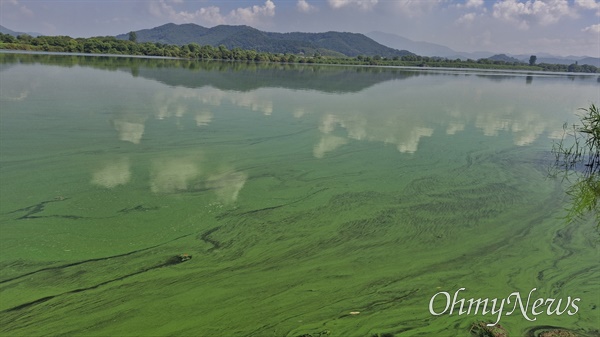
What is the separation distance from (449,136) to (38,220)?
391 inches

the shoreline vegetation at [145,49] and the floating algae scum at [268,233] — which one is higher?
the shoreline vegetation at [145,49]

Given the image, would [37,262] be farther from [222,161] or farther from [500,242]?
[500,242]

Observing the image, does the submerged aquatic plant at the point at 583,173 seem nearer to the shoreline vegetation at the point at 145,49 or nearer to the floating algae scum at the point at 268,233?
the floating algae scum at the point at 268,233

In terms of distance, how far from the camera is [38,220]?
428cm

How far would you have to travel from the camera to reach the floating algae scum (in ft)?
9.86

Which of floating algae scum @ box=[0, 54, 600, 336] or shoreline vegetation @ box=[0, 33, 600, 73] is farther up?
shoreline vegetation @ box=[0, 33, 600, 73]

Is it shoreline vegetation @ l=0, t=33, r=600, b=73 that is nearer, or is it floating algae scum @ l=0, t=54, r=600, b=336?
floating algae scum @ l=0, t=54, r=600, b=336

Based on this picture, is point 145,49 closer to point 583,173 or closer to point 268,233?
point 583,173

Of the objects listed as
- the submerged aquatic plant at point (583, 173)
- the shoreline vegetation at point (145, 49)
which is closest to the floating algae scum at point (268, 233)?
the submerged aquatic plant at point (583, 173)

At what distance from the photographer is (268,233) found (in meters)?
4.43

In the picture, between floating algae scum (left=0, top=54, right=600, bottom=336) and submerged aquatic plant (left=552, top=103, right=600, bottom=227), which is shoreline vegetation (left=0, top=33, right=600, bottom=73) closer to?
floating algae scum (left=0, top=54, right=600, bottom=336)

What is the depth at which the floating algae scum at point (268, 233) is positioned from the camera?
9.86 ft

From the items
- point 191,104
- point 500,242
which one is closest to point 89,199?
point 500,242

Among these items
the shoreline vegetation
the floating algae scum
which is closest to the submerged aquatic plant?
the floating algae scum
